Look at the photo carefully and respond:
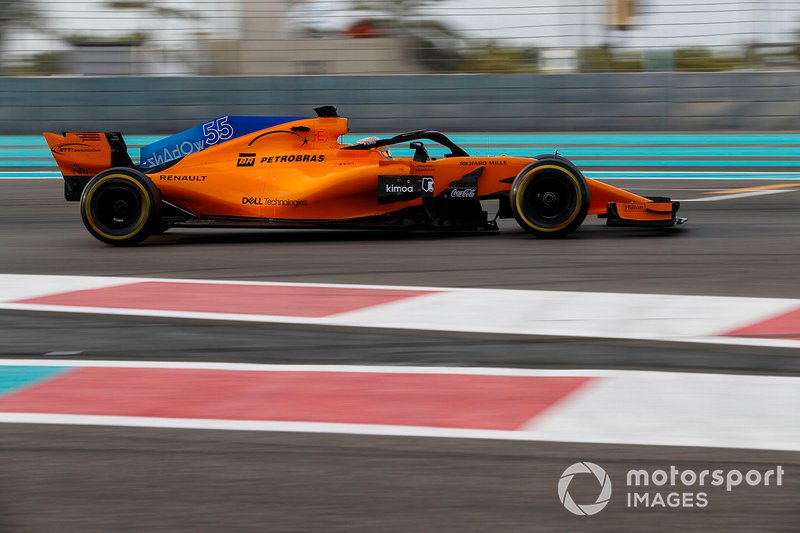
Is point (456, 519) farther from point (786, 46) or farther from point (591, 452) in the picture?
point (786, 46)

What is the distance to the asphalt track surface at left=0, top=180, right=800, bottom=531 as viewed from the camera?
2.79 m

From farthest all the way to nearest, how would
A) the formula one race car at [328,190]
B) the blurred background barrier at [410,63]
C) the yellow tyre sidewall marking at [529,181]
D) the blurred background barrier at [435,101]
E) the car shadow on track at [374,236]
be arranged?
the blurred background barrier at [435,101], the blurred background barrier at [410,63], the car shadow on track at [374,236], the formula one race car at [328,190], the yellow tyre sidewall marking at [529,181]

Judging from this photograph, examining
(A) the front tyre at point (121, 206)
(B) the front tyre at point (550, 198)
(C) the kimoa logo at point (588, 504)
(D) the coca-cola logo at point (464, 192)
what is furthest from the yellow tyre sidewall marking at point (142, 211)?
(C) the kimoa logo at point (588, 504)

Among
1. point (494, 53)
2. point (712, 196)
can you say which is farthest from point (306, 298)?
point (494, 53)

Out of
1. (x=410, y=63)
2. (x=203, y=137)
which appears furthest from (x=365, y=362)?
(x=410, y=63)

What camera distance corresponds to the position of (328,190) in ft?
24.6

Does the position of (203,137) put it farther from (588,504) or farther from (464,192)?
(588,504)

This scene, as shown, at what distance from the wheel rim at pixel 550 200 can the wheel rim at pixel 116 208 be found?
268cm

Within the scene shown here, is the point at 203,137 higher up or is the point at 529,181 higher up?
the point at 203,137

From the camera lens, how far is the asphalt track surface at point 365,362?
2.79m

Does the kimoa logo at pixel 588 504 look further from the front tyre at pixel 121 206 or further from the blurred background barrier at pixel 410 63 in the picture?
the blurred background barrier at pixel 410 63

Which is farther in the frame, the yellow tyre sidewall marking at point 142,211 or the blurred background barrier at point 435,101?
the blurred background barrier at point 435,101

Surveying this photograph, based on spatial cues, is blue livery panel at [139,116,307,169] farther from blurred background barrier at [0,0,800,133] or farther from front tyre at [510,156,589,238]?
blurred background barrier at [0,0,800,133]

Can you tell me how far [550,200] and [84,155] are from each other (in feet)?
11.0
